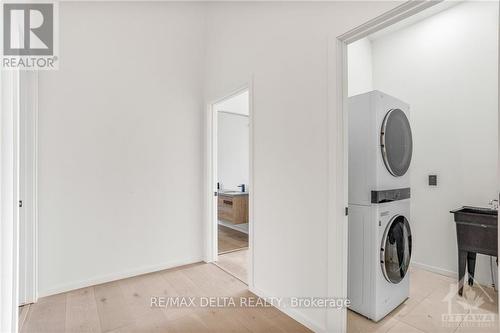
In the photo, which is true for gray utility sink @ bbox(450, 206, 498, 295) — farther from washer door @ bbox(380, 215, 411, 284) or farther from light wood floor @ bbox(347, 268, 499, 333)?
washer door @ bbox(380, 215, 411, 284)

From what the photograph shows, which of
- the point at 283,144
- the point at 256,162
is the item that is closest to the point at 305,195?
the point at 283,144

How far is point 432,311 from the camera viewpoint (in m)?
2.11

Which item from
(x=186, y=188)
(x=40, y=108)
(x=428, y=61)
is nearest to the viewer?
(x=40, y=108)

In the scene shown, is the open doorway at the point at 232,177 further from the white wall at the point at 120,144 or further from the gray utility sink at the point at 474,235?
the gray utility sink at the point at 474,235

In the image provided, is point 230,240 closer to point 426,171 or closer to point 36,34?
point 426,171

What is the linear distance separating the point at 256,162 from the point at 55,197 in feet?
6.11

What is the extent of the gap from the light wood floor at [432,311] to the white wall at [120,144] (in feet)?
6.82

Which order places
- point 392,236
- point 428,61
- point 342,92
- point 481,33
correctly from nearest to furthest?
point 342,92 → point 392,236 → point 481,33 → point 428,61

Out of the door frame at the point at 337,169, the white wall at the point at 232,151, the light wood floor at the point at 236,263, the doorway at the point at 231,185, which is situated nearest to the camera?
the door frame at the point at 337,169

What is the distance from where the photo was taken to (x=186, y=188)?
10.5 feet

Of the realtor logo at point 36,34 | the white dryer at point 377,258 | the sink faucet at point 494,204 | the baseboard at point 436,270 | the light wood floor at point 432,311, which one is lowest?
the light wood floor at point 432,311

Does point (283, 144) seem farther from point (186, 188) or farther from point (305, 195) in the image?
point (186, 188)

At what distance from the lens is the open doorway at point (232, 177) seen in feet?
13.4

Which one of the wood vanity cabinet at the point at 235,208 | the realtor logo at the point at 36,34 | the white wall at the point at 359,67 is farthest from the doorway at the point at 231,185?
the realtor logo at the point at 36,34
